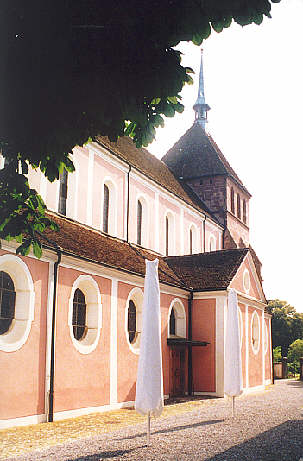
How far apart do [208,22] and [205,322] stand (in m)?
17.3

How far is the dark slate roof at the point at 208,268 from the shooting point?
70.5ft

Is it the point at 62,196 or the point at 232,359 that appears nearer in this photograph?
the point at 232,359

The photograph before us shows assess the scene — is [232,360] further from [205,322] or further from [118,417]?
[205,322]

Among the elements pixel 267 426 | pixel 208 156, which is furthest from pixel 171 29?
pixel 208 156

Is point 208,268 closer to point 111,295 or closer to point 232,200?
point 111,295

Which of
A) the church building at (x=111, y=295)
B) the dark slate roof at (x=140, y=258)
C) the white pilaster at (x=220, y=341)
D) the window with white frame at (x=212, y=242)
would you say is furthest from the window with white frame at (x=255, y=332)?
the window with white frame at (x=212, y=242)

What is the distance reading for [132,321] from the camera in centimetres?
1792

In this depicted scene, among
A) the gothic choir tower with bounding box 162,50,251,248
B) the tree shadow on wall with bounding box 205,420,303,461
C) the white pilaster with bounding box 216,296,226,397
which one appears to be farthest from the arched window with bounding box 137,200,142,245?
the tree shadow on wall with bounding box 205,420,303,461

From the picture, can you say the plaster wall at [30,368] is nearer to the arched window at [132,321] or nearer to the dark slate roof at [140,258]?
the dark slate roof at [140,258]

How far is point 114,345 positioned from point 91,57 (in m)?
12.4

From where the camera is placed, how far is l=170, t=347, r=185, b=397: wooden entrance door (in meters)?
19.7

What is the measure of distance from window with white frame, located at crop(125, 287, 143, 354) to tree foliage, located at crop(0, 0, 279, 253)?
12455mm

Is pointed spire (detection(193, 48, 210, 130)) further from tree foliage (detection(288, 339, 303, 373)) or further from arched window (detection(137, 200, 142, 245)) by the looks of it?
tree foliage (detection(288, 339, 303, 373))

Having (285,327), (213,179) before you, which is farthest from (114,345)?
(285,327)
